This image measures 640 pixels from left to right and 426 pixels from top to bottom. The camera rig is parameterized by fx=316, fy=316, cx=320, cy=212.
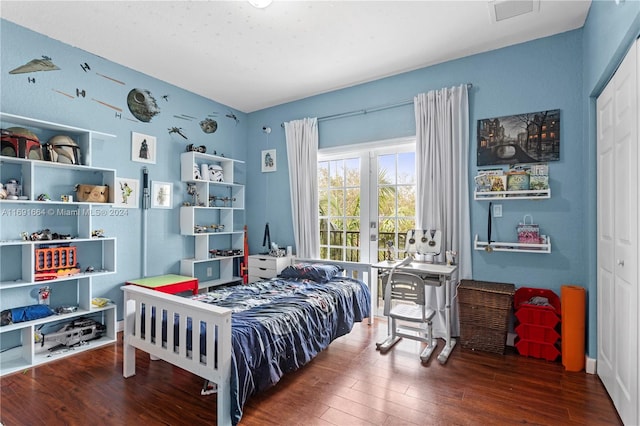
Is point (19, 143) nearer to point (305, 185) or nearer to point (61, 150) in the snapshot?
point (61, 150)

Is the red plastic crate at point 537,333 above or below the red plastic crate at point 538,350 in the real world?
above

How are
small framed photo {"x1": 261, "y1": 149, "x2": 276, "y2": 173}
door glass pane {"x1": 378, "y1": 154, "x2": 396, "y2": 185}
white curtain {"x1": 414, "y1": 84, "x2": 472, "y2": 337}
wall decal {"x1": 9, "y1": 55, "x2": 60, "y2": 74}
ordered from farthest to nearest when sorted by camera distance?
small framed photo {"x1": 261, "y1": 149, "x2": 276, "y2": 173}
door glass pane {"x1": 378, "y1": 154, "x2": 396, "y2": 185}
white curtain {"x1": 414, "y1": 84, "x2": 472, "y2": 337}
wall decal {"x1": 9, "y1": 55, "x2": 60, "y2": 74}

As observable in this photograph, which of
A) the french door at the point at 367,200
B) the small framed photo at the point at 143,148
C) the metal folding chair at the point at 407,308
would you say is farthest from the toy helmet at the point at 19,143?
the metal folding chair at the point at 407,308

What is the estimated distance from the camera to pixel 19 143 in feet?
8.50

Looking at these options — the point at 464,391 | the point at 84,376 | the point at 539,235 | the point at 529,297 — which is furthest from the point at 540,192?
the point at 84,376

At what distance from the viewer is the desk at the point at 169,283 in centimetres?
332

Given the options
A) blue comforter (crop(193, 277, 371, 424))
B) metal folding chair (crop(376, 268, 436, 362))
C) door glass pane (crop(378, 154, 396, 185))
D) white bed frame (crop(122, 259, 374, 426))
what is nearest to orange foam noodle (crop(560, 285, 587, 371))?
metal folding chair (crop(376, 268, 436, 362))

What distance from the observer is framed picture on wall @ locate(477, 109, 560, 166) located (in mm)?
2902

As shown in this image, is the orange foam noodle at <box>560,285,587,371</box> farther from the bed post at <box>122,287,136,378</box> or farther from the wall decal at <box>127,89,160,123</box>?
the wall decal at <box>127,89,160,123</box>

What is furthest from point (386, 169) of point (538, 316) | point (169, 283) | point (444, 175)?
point (169, 283)

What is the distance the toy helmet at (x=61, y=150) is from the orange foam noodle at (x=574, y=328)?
4467mm

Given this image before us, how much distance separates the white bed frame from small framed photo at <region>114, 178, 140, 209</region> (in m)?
1.40

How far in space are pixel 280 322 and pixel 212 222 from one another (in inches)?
102

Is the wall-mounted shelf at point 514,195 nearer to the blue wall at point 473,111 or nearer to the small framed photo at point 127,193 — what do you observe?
the blue wall at point 473,111
